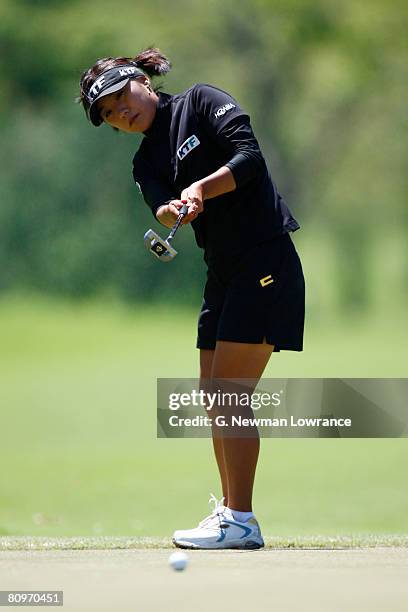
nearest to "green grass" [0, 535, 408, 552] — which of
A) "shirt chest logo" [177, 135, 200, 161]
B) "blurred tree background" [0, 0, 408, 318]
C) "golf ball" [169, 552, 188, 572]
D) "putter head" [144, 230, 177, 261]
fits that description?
"golf ball" [169, 552, 188, 572]

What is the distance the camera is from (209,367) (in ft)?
11.5

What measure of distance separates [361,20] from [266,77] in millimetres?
2380

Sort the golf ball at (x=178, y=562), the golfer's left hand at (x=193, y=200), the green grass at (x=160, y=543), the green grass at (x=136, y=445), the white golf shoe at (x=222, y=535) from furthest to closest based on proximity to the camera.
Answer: the green grass at (x=136, y=445), the green grass at (x=160, y=543), the white golf shoe at (x=222, y=535), the golfer's left hand at (x=193, y=200), the golf ball at (x=178, y=562)

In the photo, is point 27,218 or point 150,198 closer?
point 150,198

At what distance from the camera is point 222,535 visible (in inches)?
130

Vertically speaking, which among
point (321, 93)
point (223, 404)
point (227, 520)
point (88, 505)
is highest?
point (321, 93)

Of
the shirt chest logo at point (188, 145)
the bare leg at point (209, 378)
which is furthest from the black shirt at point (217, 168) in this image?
the bare leg at point (209, 378)

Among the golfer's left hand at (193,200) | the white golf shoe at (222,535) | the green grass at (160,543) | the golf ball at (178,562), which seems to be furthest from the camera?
the green grass at (160,543)

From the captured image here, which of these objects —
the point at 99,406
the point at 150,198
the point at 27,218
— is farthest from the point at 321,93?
the point at 150,198

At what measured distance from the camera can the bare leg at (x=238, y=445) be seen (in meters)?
3.33

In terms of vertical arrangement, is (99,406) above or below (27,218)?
below

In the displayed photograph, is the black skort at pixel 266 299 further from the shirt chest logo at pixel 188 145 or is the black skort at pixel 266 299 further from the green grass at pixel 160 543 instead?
the green grass at pixel 160 543

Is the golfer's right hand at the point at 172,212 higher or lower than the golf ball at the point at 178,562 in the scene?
higher

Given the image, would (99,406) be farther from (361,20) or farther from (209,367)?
(361,20)
